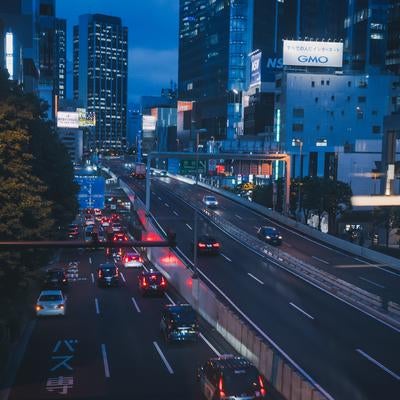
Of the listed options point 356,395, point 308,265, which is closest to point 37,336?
point 356,395

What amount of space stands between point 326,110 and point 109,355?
8473cm

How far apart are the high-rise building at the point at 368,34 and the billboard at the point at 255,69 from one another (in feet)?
93.9

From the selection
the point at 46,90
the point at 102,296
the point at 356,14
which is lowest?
the point at 102,296

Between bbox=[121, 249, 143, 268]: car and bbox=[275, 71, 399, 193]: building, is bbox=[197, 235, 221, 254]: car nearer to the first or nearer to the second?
bbox=[121, 249, 143, 268]: car

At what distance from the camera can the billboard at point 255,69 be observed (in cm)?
12250

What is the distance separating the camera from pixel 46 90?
13125 centimetres

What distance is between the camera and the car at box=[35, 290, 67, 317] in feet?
103

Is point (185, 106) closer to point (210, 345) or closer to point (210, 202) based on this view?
point (210, 202)

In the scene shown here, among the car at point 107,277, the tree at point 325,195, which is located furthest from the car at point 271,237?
the car at point 107,277

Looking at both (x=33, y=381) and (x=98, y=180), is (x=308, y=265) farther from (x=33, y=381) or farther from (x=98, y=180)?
(x=33, y=381)

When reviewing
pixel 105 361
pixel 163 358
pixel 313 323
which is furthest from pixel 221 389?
pixel 313 323

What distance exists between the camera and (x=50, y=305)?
31.4 m

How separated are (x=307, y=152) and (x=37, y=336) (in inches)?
2949

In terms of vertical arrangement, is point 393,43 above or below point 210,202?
above
